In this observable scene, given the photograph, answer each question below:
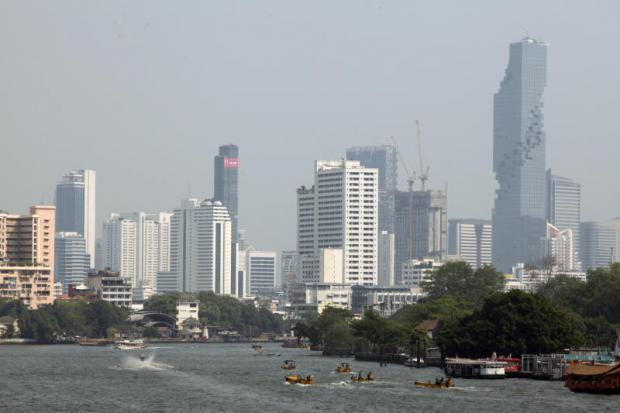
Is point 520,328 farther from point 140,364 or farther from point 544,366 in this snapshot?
point 140,364

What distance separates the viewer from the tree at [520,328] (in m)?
143

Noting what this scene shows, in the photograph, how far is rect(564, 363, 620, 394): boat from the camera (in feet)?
371

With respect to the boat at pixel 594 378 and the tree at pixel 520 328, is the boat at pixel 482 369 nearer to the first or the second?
the tree at pixel 520 328

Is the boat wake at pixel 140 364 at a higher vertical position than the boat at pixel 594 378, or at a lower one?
lower

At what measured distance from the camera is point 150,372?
154 metres

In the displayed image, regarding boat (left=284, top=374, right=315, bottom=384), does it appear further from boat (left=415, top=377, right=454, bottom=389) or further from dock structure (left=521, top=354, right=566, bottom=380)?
dock structure (left=521, top=354, right=566, bottom=380)

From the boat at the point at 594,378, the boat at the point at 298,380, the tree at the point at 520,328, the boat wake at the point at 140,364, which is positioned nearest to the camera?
the boat at the point at 594,378

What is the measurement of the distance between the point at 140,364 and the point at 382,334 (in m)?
32.5

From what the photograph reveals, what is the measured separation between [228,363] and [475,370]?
159 feet

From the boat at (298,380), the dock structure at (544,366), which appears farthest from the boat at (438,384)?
the dock structure at (544,366)

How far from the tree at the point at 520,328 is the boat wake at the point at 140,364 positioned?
3555cm

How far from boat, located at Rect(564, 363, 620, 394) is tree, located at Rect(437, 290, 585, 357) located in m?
23.1

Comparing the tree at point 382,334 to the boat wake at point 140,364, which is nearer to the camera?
the boat wake at point 140,364

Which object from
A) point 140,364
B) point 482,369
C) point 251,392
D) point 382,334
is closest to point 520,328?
point 482,369
